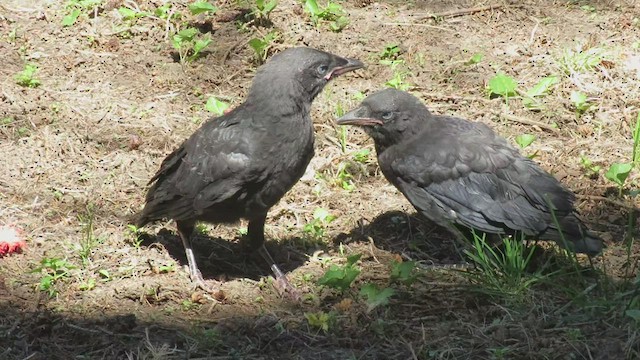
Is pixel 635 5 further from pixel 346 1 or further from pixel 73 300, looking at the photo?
pixel 73 300

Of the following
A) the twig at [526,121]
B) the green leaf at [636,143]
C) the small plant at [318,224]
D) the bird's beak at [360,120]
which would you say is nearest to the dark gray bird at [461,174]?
the bird's beak at [360,120]

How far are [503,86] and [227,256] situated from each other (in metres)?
2.67

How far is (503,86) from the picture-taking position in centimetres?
720

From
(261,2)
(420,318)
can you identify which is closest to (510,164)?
(420,318)

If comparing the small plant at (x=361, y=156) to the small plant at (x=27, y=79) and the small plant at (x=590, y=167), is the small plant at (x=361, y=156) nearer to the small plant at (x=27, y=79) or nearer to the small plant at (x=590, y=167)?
the small plant at (x=590, y=167)

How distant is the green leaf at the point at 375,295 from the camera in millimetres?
4969

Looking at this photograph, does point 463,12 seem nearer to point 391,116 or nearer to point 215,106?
point 215,106

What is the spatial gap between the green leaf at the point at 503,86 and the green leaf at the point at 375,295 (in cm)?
268

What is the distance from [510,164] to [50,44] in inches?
172

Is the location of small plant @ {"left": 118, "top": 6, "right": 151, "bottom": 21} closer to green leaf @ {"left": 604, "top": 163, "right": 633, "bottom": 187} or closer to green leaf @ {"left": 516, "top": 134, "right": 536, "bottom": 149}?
green leaf @ {"left": 516, "top": 134, "right": 536, "bottom": 149}

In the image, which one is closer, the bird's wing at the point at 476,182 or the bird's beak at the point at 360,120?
the bird's wing at the point at 476,182

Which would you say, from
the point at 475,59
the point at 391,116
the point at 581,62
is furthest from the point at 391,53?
the point at 391,116

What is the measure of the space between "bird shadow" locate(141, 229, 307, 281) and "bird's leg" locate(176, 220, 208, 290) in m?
0.16

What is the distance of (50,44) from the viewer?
7.95 meters
